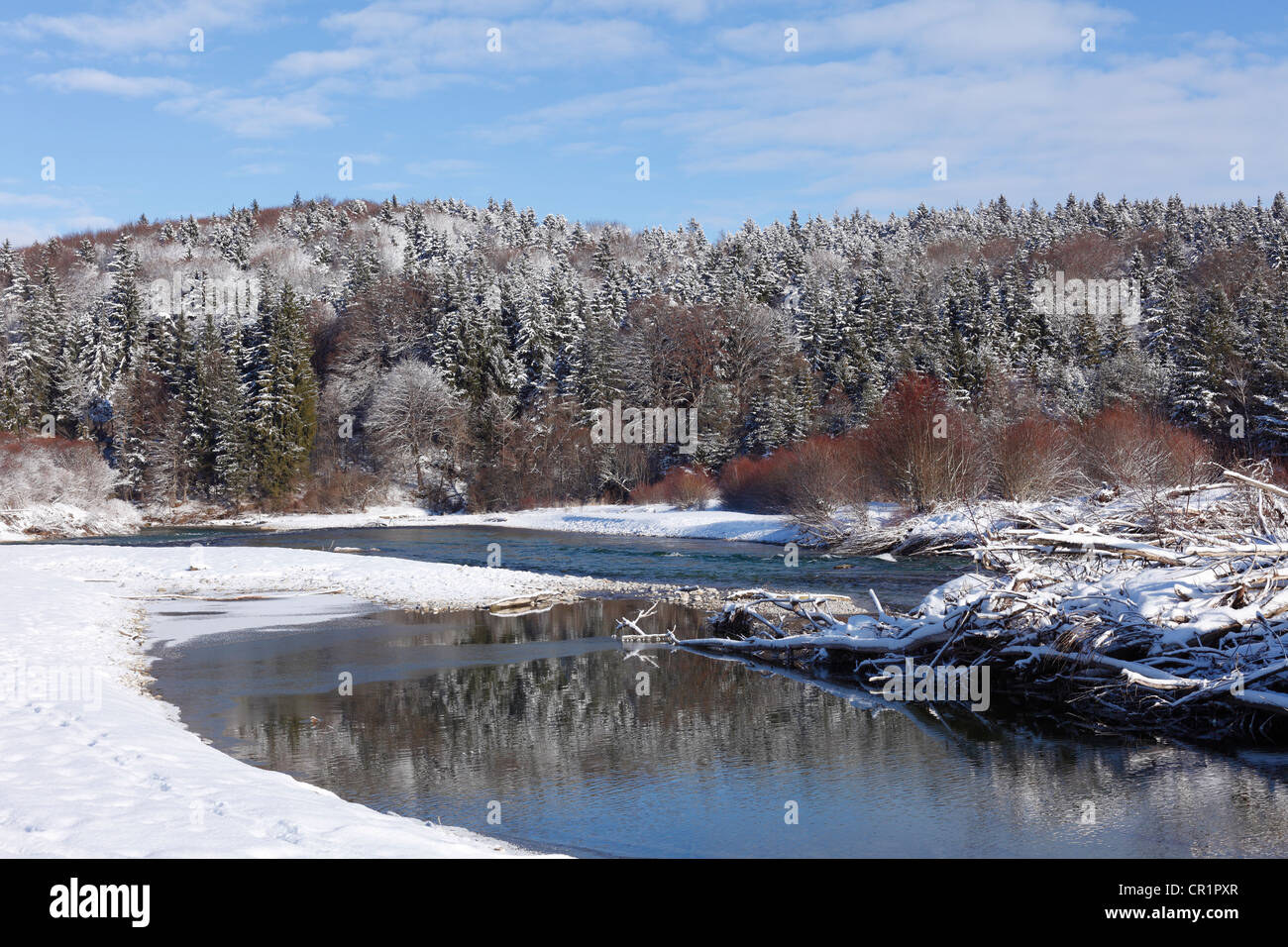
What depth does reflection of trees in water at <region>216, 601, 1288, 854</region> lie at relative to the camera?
8.69 meters

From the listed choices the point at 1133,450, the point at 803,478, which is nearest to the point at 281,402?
the point at 803,478

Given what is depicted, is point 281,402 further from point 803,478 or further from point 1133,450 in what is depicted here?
point 1133,450

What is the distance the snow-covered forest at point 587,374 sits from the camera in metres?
52.7

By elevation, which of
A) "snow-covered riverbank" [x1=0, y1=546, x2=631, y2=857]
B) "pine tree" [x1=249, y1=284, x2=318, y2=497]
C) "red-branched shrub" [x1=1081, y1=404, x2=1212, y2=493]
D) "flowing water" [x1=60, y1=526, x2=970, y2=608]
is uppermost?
"pine tree" [x1=249, y1=284, x2=318, y2=497]

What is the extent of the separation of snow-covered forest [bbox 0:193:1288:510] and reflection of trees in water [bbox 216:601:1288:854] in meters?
26.2

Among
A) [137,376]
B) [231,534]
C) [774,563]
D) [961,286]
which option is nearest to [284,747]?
[774,563]

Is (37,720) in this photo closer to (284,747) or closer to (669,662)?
(284,747)

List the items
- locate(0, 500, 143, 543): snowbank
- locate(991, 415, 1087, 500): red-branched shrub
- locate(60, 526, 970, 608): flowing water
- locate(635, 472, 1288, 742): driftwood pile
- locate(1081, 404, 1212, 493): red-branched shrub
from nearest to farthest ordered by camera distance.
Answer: locate(635, 472, 1288, 742): driftwood pile, locate(60, 526, 970, 608): flowing water, locate(1081, 404, 1212, 493): red-branched shrub, locate(991, 415, 1087, 500): red-branched shrub, locate(0, 500, 143, 543): snowbank

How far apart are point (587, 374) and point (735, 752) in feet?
188

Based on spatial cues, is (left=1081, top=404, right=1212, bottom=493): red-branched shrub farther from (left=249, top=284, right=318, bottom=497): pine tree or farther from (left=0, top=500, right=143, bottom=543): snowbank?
(left=249, top=284, right=318, bottom=497): pine tree

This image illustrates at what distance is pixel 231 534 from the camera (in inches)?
1805

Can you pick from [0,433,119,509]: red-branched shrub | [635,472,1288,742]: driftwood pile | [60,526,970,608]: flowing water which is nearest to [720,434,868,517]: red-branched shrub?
[60,526,970,608]: flowing water

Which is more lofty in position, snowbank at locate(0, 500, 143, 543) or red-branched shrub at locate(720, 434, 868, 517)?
red-branched shrub at locate(720, 434, 868, 517)

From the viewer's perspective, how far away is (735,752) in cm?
1069
